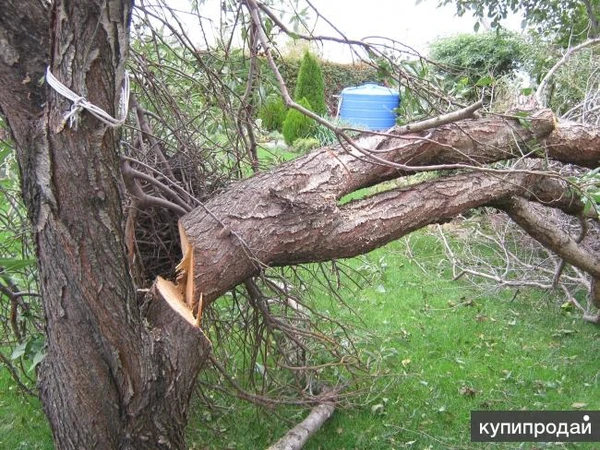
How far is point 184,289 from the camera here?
6.65 ft

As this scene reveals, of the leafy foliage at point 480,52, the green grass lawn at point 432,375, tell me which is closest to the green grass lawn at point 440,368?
the green grass lawn at point 432,375

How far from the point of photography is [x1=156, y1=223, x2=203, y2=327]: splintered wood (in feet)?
6.32

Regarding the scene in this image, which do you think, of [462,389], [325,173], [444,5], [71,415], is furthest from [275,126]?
[71,415]

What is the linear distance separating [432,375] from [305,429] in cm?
120

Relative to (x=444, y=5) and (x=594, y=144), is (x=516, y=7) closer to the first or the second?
(x=444, y=5)

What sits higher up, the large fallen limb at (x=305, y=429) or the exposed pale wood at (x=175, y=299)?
the exposed pale wood at (x=175, y=299)

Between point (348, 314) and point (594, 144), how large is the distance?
7.78 ft

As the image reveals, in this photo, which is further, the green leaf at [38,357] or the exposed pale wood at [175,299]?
the exposed pale wood at [175,299]

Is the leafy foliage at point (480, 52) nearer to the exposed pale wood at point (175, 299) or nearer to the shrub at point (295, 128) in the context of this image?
the shrub at point (295, 128)

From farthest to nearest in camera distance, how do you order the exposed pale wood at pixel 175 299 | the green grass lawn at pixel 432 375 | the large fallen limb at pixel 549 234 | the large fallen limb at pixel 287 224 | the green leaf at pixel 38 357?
1. the green grass lawn at pixel 432 375
2. the large fallen limb at pixel 549 234
3. the large fallen limb at pixel 287 224
4. the exposed pale wood at pixel 175 299
5. the green leaf at pixel 38 357

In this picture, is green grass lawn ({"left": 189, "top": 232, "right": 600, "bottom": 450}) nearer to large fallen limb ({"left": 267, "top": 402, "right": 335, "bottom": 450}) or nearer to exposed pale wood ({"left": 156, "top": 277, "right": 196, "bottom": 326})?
large fallen limb ({"left": 267, "top": 402, "right": 335, "bottom": 450})

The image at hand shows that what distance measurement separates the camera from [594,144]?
121 inches

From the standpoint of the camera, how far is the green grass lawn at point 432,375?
3.11 m

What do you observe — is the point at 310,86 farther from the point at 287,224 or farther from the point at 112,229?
the point at 112,229
